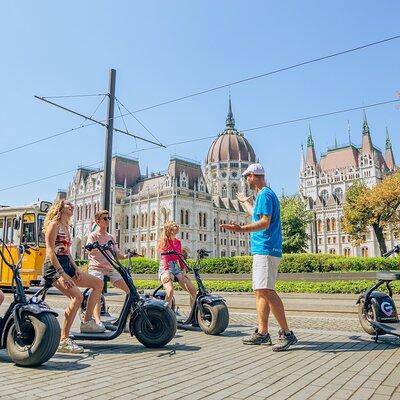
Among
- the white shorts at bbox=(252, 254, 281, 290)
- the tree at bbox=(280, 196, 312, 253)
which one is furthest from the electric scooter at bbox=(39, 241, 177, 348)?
the tree at bbox=(280, 196, 312, 253)

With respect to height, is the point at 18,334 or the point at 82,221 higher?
the point at 82,221

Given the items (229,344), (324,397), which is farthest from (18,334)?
(324,397)

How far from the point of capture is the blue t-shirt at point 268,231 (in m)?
5.39

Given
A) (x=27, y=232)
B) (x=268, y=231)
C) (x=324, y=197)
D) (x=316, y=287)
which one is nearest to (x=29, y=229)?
(x=27, y=232)

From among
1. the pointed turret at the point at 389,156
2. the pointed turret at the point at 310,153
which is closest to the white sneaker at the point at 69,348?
the pointed turret at the point at 310,153

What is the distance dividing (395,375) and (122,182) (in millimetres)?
88234

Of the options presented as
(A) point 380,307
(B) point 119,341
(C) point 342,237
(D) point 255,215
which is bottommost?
(B) point 119,341

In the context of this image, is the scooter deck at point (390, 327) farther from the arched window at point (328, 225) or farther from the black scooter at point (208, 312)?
the arched window at point (328, 225)

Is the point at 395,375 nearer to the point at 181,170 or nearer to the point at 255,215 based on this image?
the point at 255,215

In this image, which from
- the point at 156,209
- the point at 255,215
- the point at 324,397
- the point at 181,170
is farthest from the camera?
the point at 181,170

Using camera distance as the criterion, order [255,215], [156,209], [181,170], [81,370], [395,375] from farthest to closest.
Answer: [181,170], [156,209], [255,215], [81,370], [395,375]

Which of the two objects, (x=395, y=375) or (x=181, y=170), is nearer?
(x=395, y=375)

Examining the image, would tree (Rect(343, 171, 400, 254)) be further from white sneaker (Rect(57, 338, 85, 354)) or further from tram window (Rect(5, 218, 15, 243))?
white sneaker (Rect(57, 338, 85, 354))

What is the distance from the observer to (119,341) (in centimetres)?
592
